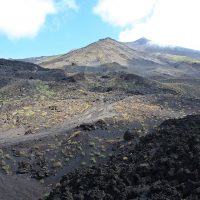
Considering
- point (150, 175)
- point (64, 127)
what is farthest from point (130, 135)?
point (150, 175)

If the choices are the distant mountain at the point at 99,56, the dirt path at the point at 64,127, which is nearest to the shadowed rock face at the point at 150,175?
the dirt path at the point at 64,127

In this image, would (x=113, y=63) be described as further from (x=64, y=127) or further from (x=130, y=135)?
(x=130, y=135)

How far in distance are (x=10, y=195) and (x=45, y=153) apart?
366 inches

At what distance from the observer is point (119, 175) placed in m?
26.7

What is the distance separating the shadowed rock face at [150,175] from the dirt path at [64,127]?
45.7ft

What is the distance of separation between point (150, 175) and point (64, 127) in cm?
2357

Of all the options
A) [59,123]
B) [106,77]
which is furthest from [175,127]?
[106,77]

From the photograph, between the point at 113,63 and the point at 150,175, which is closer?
the point at 150,175

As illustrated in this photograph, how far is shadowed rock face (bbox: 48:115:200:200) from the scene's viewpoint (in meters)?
23.0

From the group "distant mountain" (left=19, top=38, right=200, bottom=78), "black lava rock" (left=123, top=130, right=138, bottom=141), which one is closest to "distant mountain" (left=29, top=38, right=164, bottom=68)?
"distant mountain" (left=19, top=38, right=200, bottom=78)

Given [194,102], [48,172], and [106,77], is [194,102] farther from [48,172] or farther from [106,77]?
[48,172]

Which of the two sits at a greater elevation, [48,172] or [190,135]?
[190,135]

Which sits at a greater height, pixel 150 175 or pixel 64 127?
pixel 150 175

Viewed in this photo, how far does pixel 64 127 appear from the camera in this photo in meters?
48.4
